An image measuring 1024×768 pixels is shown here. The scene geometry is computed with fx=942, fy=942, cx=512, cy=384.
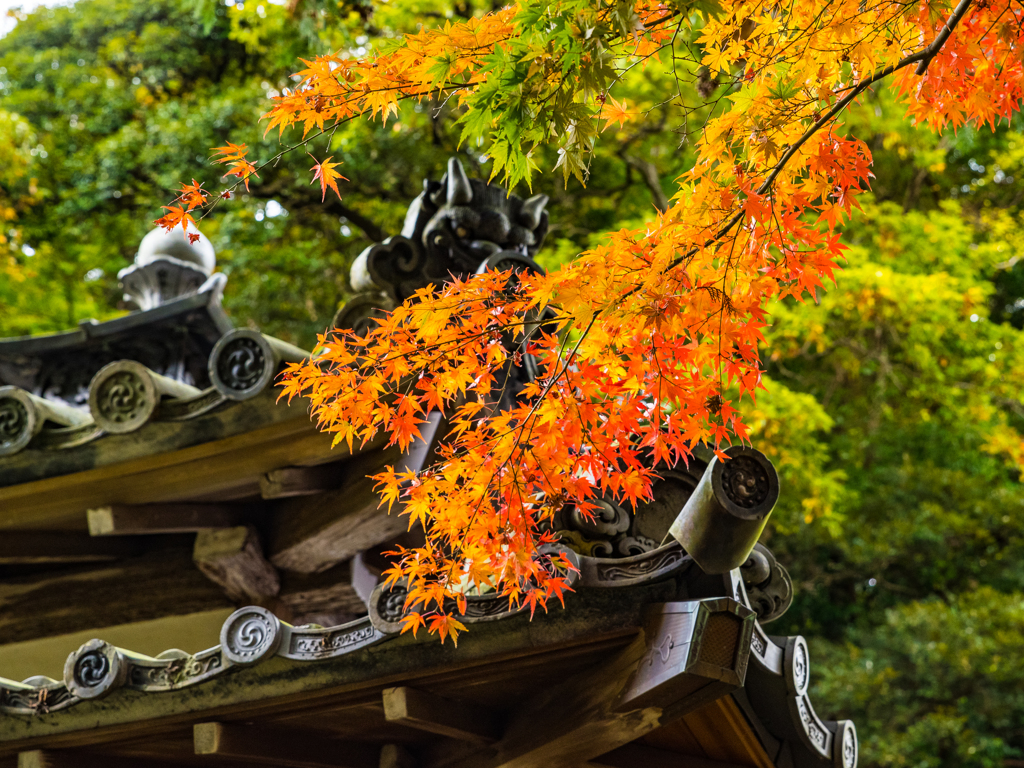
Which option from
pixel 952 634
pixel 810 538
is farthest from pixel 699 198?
pixel 810 538

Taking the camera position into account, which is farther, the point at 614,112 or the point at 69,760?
the point at 69,760

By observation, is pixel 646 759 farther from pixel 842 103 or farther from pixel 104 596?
pixel 104 596

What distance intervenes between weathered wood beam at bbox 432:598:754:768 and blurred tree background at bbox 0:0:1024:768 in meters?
5.74

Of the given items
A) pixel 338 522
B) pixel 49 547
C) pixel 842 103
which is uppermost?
pixel 49 547

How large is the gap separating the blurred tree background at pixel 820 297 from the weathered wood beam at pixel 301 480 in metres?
5.31

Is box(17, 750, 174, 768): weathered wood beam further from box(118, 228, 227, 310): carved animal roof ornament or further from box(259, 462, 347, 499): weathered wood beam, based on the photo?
box(118, 228, 227, 310): carved animal roof ornament

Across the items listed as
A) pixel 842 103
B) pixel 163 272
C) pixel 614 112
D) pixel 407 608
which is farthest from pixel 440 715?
pixel 163 272

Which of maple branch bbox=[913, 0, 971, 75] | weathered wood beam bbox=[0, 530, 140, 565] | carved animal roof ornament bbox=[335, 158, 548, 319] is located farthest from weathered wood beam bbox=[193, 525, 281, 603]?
maple branch bbox=[913, 0, 971, 75]

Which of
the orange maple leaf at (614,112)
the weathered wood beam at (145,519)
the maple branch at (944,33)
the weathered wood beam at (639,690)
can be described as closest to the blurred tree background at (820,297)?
the weathered wood beam at (145,519)

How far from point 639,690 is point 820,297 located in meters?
7.98

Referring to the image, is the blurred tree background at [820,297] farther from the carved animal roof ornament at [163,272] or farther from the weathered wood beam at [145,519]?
the weathered wood beam at [145,519]

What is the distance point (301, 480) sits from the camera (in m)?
3.71

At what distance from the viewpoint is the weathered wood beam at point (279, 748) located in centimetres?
314

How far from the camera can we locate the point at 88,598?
445 centimetres
